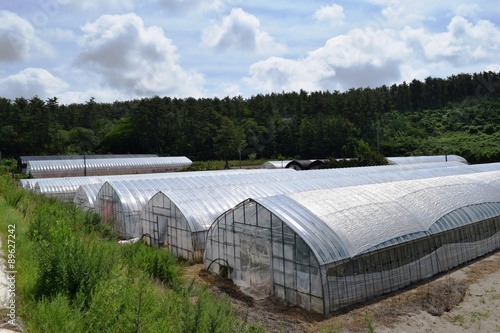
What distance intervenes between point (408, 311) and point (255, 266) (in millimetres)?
4627

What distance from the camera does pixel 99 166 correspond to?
51594mm

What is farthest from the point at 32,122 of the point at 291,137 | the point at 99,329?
the point at 99,329

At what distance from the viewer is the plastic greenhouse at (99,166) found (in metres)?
46.6

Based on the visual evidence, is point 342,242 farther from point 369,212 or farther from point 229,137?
point 229,137

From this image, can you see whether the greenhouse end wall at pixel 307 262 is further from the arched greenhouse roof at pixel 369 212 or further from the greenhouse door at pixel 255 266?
the arched greenhouse roof at pixel 369 212

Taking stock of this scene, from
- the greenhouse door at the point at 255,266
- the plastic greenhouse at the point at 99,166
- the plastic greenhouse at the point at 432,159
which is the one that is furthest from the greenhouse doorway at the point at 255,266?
the plastic greenhouse at the point at 432,159

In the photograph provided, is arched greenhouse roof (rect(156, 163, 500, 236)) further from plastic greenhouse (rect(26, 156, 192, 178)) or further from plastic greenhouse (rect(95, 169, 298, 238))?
plastic greenhouse (rect(26, 156, 192, 178))

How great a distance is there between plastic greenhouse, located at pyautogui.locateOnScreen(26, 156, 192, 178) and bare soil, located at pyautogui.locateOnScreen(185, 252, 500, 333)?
3966cm

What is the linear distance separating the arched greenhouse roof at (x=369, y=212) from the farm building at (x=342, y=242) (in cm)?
4

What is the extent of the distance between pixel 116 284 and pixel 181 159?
176 feet

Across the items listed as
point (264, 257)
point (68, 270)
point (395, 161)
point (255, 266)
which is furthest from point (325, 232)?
point (395, 161)

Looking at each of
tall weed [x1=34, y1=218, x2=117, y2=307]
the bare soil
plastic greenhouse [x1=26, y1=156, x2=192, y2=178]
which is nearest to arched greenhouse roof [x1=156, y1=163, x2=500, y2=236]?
the bare soil

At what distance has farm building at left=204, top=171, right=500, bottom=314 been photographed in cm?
1145

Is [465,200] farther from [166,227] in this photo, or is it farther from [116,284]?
[116,284]
